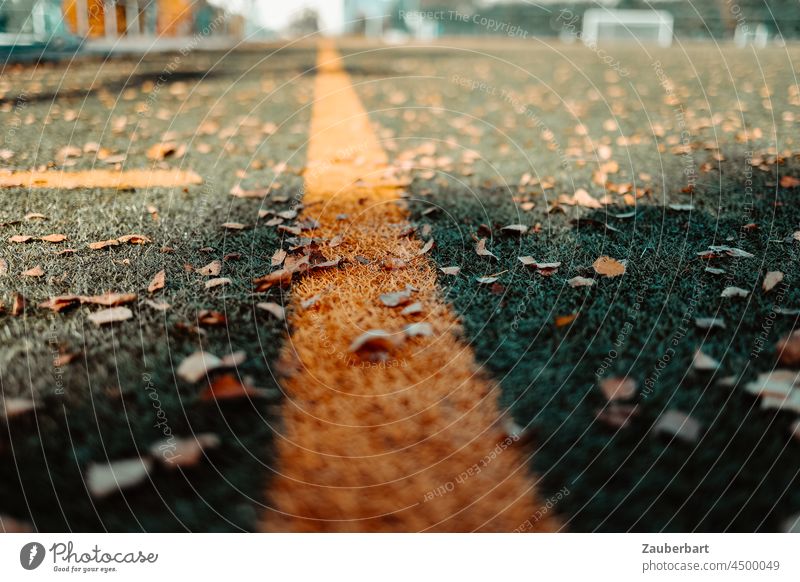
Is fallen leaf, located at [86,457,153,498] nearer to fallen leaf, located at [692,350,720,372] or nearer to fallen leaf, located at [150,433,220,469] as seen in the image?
fallen leaf, located at [150,433,220,469]

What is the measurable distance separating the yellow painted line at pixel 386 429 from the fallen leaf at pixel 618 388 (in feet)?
0.73

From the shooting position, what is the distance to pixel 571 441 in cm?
117

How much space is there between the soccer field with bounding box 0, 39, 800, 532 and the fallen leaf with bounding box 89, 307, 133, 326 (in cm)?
1

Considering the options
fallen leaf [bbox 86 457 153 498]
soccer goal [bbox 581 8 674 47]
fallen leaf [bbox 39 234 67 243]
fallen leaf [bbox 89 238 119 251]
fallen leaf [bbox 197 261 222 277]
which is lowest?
fallen leaf [bbox 86 457 153 498]

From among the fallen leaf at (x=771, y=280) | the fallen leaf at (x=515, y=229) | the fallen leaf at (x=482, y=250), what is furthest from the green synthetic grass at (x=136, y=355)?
the fallen leaf at (x=771, y=280)

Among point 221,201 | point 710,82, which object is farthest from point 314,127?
point 710,82

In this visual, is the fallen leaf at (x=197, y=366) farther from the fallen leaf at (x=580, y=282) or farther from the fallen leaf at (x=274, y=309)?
the fallen leaf at (x=580, y=282)

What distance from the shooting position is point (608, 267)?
1848 millimetres

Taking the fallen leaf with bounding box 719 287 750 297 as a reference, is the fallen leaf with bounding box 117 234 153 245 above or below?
above

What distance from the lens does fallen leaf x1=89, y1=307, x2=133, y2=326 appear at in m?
1.51

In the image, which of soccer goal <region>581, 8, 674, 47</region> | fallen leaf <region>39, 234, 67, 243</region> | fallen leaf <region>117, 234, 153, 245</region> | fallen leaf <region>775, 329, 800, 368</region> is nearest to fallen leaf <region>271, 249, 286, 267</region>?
fallen leaf <region>117, 234, 153, 245</region>

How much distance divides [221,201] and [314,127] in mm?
1797

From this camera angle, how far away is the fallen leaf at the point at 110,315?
4.96 feet

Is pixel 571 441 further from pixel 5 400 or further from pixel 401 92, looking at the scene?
pixel 401 92
